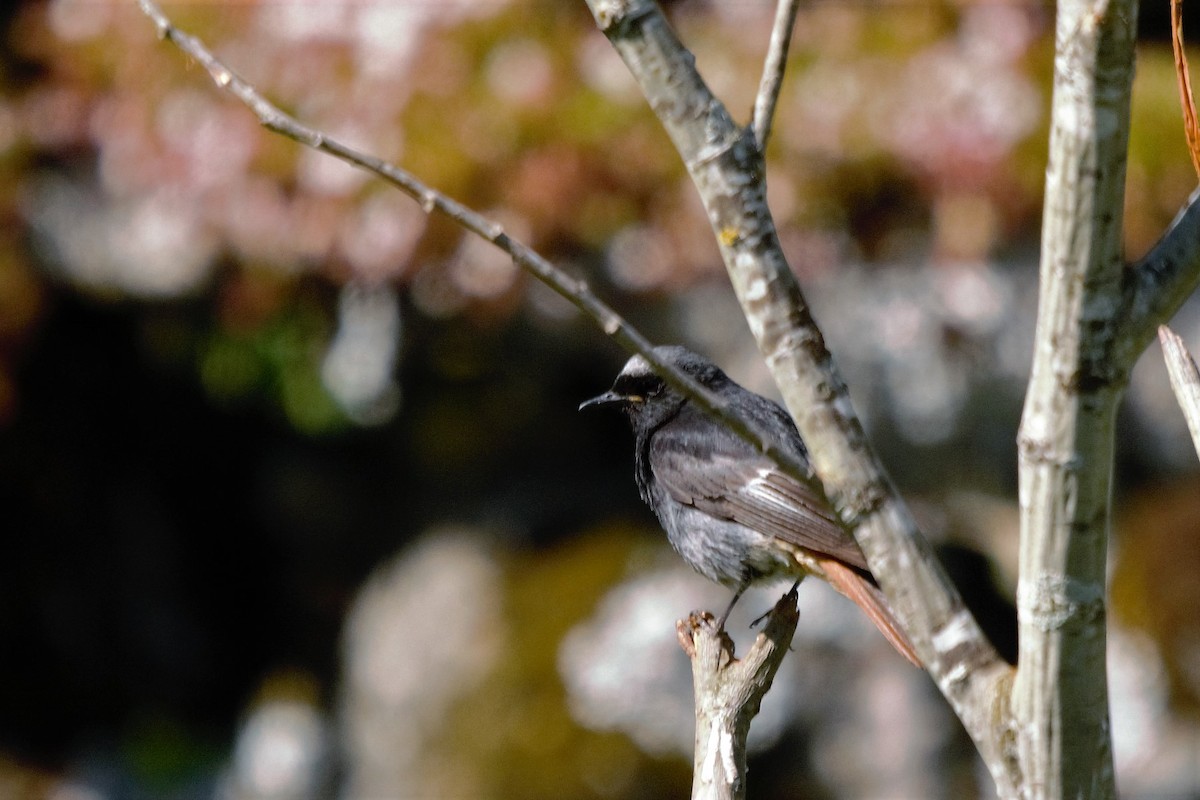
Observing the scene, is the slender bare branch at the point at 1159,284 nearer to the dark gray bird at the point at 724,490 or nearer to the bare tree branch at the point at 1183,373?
the bare tree branch at the point at 1183,373

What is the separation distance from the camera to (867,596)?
11.6ft

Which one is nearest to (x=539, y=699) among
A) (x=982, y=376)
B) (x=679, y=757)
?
(x=679, y=757)

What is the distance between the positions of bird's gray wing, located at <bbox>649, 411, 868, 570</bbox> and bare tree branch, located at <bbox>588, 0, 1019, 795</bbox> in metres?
1.88

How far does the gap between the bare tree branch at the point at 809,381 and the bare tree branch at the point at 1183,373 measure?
70 cm

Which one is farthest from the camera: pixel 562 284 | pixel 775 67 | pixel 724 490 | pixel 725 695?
pixel 724 490

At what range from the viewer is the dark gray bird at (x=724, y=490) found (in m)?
3.96

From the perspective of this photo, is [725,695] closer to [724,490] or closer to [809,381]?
[809,381]

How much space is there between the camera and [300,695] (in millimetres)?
9242

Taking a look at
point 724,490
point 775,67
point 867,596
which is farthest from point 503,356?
point 775,67

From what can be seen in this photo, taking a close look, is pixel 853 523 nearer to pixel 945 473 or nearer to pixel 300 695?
pixel 945 473

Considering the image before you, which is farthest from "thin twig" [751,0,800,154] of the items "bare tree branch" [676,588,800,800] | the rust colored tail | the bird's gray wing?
the bird's gray wing

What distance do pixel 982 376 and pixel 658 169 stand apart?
87.1 inches

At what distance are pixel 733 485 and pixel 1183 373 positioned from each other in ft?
6.79

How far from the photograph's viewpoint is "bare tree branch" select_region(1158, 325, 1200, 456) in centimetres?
231
